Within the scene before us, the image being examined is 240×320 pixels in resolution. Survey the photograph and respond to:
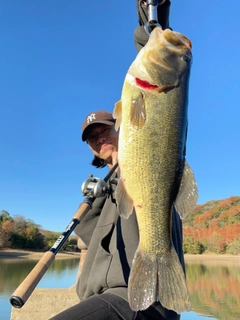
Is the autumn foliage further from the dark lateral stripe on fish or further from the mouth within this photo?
the dark lateral stripe on fish

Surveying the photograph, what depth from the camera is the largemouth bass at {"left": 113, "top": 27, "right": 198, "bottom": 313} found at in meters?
1.58

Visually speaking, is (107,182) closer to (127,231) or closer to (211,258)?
(127,231)

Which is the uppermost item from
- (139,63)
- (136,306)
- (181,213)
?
(139,63)

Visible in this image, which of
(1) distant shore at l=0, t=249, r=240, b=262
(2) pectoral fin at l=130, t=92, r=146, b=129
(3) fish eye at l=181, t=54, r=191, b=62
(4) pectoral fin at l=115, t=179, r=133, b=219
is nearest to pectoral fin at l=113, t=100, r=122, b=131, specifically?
(2) pectoral fin at l=130, t=92, r=146, b=129

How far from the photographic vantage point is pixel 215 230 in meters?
56.8

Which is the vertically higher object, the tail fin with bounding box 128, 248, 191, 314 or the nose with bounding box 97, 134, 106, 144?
the nose with bounding box 97, 134, 106, 144

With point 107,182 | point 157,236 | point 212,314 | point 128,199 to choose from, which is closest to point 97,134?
point 107,182

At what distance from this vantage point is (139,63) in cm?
182

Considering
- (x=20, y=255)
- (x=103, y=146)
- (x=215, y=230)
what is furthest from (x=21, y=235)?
(x=103, y=146)

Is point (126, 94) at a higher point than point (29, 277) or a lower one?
higher

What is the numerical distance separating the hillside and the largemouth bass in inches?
2100

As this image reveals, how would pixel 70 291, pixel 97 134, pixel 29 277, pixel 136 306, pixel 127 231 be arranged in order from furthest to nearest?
pixel 70 291 < pixel 97 134 < pixel 127 231 < pixel 29 277 < pixel 136 306

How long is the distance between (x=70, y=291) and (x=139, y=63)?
10.2 ft

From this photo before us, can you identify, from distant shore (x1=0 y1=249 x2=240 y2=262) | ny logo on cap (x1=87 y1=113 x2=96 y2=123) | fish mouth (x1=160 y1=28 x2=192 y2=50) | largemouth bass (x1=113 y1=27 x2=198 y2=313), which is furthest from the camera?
distant shore (x1=0 y1=249 x2=240 y2=262)
